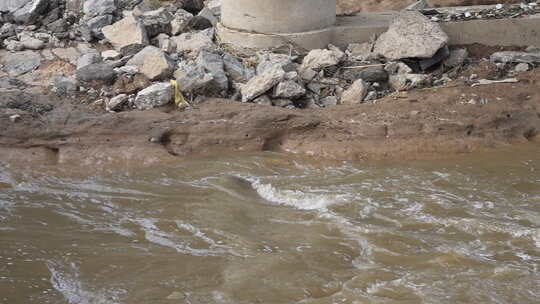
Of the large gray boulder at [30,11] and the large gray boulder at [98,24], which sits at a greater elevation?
the large gray boulder at [30,11]

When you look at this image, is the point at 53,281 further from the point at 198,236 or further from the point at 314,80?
the point at 314,80

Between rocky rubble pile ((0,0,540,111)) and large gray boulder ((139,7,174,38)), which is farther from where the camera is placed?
large gray boulder ((139,7,174,38))

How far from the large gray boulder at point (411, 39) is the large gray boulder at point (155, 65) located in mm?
2448

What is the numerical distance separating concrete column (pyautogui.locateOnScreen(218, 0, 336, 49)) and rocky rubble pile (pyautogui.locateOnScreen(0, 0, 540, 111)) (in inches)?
5.7

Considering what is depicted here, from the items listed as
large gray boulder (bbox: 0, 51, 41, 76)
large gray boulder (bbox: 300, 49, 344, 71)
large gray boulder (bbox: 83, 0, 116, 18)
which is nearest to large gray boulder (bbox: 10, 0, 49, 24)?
large gray boulder (bbox: 83, 0, 116, 18)

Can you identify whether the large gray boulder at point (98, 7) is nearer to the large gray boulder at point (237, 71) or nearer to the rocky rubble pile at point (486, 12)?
the large gray boulder at point (237, 71)

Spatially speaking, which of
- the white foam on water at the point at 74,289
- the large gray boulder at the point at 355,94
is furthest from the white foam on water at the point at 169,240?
the large gray boulder at the point at 355,94

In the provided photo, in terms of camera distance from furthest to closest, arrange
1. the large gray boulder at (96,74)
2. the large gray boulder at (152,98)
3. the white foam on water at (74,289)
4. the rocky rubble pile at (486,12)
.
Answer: the rocky rubble pile at (486,12) < the large gray boulder at (96,74) < the large gray boulder at (152,98) < the white foam on water at (74,289)

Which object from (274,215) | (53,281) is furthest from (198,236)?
(53,281)

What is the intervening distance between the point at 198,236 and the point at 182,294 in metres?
0.88

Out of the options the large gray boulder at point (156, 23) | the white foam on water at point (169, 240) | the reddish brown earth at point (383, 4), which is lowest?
the white foam on water at point (169, 240)

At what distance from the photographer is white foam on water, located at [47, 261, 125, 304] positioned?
4.82 metres

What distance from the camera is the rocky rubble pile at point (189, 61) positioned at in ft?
26.9

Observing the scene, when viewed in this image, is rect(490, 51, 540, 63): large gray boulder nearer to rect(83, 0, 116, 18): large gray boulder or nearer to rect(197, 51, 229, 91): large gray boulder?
rect(197, 51, 229, 91): large gray boulder
